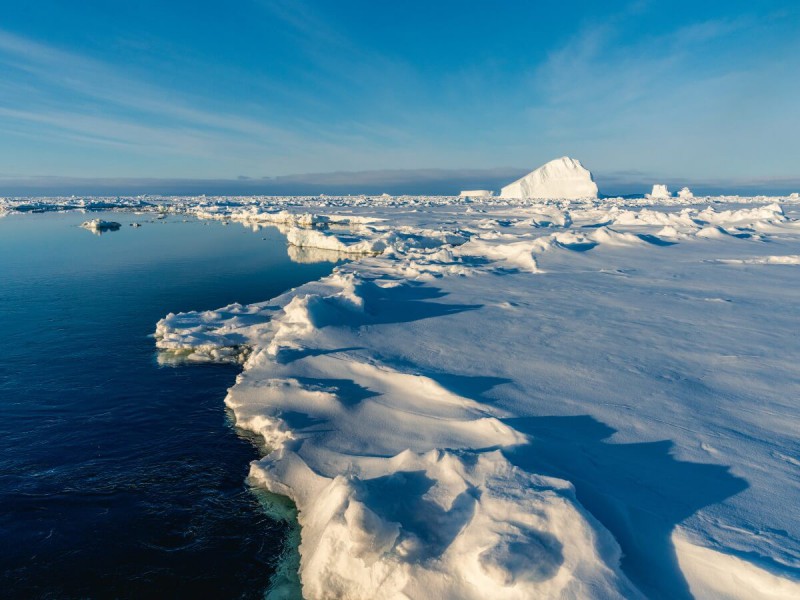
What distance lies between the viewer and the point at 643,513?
16.1ft

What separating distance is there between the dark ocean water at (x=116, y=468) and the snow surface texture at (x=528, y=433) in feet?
2.17

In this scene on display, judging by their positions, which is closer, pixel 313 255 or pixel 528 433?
pixel 528 433

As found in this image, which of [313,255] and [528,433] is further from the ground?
[528,433]

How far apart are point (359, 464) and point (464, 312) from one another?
25.9 feet

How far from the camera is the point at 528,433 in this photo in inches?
255

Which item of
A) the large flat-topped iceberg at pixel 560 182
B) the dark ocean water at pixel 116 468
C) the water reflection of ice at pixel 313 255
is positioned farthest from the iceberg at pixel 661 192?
the dark ocean water at pixel 116 468

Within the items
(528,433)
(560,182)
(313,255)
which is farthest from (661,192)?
(528,433)

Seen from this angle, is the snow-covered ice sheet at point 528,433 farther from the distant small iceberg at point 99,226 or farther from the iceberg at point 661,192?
the iceberg at point 661,192

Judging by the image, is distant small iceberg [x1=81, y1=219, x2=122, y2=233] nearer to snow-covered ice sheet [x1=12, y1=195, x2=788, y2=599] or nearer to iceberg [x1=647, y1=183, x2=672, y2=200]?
snow-covered ice sheet [x1=12, y1=195, x2=788, y2=599]

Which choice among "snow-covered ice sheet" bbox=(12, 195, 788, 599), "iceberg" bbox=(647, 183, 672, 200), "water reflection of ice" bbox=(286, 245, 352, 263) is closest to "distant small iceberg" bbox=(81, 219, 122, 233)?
"water reflection of ice" bbox=(286, 245, 352, 263)

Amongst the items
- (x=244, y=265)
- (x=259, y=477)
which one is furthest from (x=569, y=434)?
(x=244, y=265)

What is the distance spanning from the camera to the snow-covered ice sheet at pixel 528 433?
4.29m

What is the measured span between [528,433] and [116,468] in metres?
6.53

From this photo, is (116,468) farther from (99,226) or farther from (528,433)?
(99,226)
